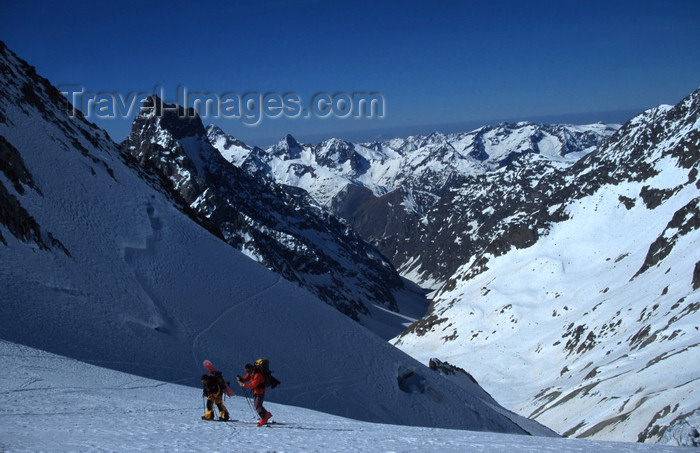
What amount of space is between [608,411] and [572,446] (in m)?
44.4

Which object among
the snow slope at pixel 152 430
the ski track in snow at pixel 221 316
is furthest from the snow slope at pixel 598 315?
the ski track in snow at pixel 221 316

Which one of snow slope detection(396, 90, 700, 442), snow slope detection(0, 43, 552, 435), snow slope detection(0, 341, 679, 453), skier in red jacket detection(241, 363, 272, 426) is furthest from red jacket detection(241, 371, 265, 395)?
snow slope detection(396, 90, 700, 442)

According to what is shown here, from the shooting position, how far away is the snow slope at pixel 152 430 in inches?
444

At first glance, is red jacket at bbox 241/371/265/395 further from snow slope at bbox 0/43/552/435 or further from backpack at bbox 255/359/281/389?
snow slope at bbox 0/43/552/435

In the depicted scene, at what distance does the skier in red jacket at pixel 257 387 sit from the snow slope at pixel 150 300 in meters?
9.26

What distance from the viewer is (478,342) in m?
139

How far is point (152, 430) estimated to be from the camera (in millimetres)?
12797

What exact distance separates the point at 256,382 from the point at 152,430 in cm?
360

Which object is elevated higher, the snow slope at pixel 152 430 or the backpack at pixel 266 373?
the backpack at pixel 266 373

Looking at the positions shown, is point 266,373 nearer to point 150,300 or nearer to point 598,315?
point 150,300

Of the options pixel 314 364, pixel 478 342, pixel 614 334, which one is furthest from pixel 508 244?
pixel 314 364

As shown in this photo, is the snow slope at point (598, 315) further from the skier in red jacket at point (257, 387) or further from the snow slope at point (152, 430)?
the skier in red jacket at point (257, 387)

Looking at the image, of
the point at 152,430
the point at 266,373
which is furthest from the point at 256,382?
the point at 152,430

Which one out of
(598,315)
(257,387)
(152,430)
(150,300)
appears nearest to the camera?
(152,430)
